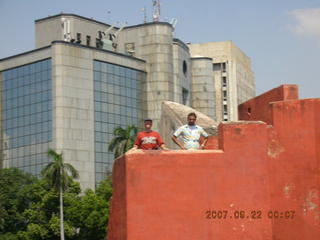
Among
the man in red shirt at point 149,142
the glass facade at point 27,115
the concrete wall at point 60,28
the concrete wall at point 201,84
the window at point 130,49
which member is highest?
the concrete wall at point 60,28

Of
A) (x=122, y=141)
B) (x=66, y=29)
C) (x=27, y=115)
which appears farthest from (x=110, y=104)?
(x=122, y=141)

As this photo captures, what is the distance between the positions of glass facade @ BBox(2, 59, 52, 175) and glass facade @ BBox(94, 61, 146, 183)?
16.5ft

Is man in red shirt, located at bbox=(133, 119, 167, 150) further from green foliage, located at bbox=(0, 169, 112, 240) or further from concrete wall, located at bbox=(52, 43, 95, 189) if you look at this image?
concrete wall, located at bbox=(52, 43, 95, 189)

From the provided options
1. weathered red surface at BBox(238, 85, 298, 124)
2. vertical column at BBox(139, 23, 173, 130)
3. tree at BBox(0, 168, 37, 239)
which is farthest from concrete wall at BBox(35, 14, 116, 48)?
weathered red surface at BBox(238, 85, 298, 124)

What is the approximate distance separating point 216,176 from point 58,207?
52.5m

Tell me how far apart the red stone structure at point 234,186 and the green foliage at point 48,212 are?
48.8 metres

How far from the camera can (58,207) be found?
68.1 meters

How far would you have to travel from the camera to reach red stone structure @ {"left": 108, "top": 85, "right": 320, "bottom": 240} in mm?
16531

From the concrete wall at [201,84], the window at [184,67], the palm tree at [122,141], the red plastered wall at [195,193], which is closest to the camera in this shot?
the red plastered wall at [195,193]

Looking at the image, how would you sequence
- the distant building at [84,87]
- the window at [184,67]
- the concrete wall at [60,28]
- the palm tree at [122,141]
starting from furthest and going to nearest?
the window at [184,67] → the concrete wall at [60,28] → the distant building at [84,87] → the palm tree at [122,141]

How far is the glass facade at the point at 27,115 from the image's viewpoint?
84.6 m
